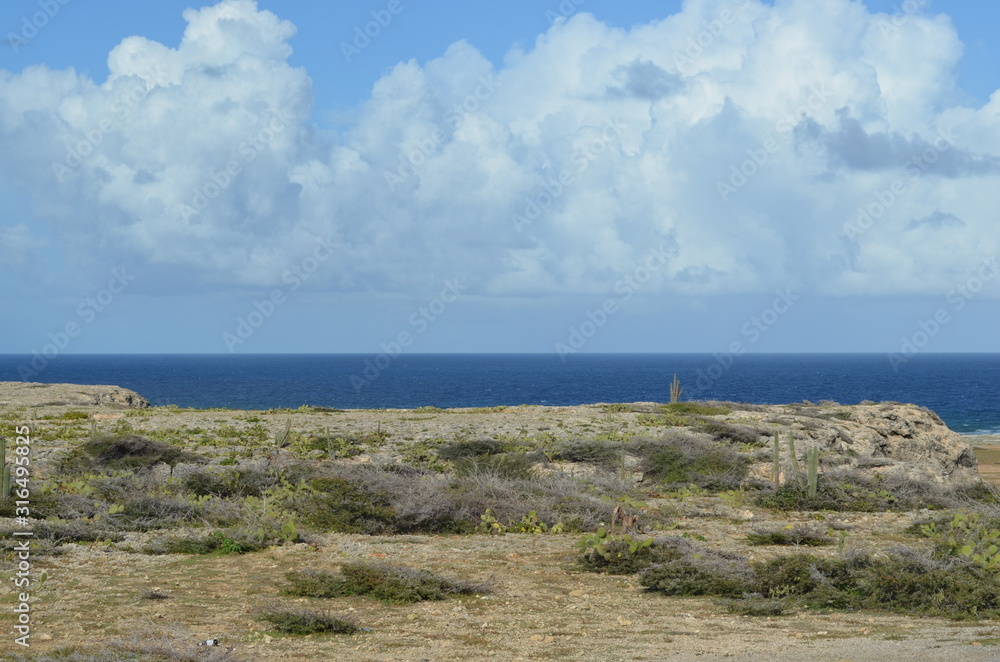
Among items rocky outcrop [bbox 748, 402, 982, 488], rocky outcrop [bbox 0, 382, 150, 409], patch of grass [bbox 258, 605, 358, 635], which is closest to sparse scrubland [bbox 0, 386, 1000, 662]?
patch of grass [bbox 258, 605, 358, 635]

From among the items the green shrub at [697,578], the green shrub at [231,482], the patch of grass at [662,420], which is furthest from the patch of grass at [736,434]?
the green shrub at [697,578]

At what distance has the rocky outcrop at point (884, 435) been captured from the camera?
28.6m

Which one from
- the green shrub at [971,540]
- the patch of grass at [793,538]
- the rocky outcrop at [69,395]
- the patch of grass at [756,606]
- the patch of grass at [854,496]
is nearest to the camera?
the patch of grass at [756,606]

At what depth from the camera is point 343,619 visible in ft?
34.1

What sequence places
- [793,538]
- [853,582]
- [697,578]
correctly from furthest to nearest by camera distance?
[793,538] → [697,578] → [853,582]

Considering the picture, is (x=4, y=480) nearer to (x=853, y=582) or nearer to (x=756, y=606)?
(x=756, y=606)

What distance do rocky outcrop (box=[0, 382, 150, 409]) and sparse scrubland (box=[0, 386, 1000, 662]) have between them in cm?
1822

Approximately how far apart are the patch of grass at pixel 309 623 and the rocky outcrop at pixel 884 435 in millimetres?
18964

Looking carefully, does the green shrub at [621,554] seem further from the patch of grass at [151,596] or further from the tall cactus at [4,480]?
the tall cactus at [4,480]

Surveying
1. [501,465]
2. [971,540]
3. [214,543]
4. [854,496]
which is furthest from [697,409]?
[214,543]

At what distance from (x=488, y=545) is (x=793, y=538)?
499 centimetres

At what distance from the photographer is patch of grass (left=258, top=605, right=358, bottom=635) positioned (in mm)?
10133

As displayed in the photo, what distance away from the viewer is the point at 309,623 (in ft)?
33.3

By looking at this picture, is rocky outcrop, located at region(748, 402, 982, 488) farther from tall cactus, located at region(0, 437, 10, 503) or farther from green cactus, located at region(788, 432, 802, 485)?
tall cactus, located at region(0, 437, 10, 503)
